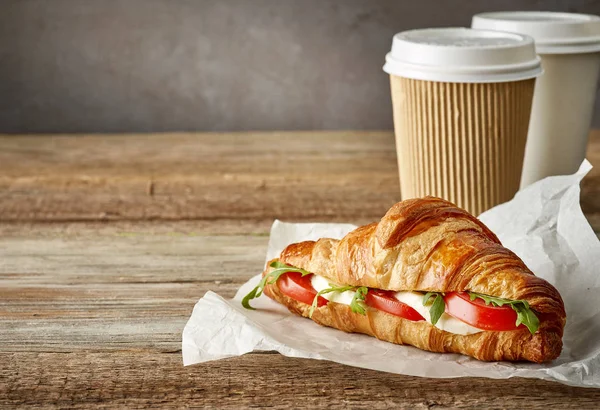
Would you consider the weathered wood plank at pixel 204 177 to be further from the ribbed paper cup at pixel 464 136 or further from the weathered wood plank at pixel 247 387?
the weathered wood plank at pixel 247 387

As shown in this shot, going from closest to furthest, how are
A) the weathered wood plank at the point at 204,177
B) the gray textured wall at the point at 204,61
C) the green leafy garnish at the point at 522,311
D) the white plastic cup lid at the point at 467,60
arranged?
the green leafy garnish at the point at 522,311 → the white plastic cup lid at the point at 467,60 → the weathered wood plank at the point at 204,177 → the gray textured wall at the point at 204,61

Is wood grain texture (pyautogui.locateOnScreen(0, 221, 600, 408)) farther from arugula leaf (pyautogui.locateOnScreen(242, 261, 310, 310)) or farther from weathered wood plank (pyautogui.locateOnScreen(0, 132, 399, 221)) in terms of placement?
weathered wood plank (pyautogui.locateOnScreen(0, 132, 399, 221))

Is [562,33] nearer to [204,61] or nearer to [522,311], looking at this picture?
[522,311]

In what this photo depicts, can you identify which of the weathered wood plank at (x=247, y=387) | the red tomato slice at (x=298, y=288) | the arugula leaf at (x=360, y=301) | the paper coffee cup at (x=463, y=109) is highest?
the paper coffee cup at (x=463, y=109)

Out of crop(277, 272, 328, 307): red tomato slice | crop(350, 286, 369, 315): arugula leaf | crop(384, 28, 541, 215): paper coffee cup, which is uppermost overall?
crop(384, 28, 541, 215): paper coffee cup

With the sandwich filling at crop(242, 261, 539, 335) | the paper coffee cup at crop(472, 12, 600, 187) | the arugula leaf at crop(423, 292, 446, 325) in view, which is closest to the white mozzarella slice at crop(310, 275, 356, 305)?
the sandwich filling at crop(242, 261, 539, 335)

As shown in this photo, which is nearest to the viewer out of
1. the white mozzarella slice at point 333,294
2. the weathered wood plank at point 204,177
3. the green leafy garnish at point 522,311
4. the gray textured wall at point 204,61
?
the green leafy garnish at point 522,311

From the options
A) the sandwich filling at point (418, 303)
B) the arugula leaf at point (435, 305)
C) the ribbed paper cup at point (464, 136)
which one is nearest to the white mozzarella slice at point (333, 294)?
the sandwich filling at point (418, 303)
